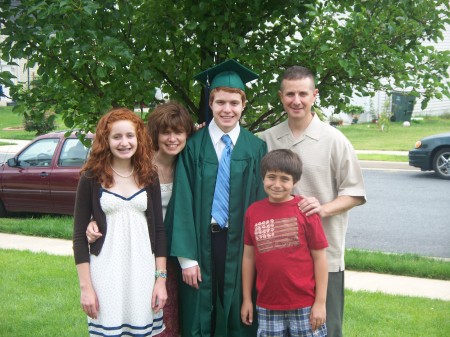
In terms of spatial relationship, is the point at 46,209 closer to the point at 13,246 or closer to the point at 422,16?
the point at 13,246

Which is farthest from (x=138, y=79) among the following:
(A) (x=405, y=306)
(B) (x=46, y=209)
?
(B) (x=46, y=209)

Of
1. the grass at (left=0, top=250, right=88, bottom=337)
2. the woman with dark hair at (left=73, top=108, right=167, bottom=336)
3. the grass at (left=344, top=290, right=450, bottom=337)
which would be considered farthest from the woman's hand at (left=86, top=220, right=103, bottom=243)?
the grass at (left=344, top=290, right=450, bottom=337)

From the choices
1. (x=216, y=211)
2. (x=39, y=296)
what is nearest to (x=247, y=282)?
(x=216, y=211)

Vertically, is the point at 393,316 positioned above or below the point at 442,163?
below

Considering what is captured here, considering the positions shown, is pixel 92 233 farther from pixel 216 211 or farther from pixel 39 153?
pixel 39 153

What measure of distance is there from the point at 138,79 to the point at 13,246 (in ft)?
17.6

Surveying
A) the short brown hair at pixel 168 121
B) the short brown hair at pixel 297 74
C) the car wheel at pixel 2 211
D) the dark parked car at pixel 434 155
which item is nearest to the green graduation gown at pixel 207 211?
the short brown hair at pixel 168 121

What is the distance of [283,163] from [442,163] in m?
12.8

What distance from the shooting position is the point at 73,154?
34.6 feet

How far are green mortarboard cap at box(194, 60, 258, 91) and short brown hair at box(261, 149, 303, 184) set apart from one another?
0.46m

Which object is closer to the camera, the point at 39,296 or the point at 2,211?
the point at 39,296

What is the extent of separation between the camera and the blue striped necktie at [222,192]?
3.54 m

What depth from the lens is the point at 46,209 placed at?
34.6 feet

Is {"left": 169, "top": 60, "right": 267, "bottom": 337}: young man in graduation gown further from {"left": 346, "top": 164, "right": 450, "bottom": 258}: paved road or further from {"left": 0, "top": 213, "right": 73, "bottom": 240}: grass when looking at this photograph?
{"left": 0, "top": 213, "right": 73, "bottom": 240}: grass
